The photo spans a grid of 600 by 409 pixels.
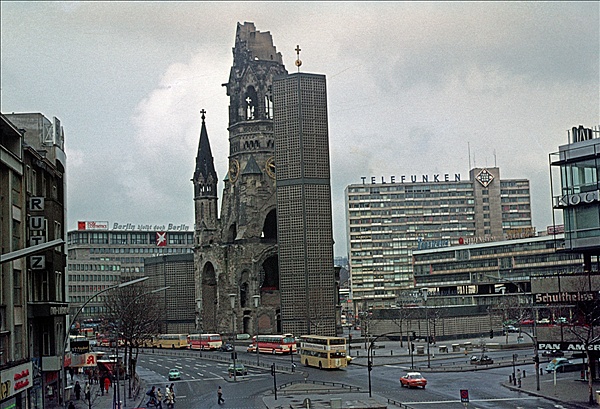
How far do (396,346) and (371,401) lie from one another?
234 feet

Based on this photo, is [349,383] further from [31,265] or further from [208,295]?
[208,295]

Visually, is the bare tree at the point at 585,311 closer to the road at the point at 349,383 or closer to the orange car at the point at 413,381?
the road at the point at 349,383

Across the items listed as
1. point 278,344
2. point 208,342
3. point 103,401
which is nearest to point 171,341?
point 208,342

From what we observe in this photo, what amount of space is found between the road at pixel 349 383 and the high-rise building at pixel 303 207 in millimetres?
27371

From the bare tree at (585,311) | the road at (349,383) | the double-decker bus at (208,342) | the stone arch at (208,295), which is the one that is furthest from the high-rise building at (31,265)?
the stone arch at (208,295)

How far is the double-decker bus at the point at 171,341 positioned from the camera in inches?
5738

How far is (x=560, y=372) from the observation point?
85.4 m

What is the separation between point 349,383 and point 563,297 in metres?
19.5

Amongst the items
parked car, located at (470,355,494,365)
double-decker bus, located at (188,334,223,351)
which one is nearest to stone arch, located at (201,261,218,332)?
double-decker bus, located at (188,334,223,351)

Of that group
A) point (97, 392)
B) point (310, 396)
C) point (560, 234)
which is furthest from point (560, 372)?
point (560, 234)

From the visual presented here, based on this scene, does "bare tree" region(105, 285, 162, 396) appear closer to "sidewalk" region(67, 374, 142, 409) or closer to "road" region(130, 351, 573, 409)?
"sidewalk" region(67, 374, 142, 409)

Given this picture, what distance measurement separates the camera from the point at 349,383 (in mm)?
81562

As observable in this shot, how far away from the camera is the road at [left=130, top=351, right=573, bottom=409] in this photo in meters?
66.0

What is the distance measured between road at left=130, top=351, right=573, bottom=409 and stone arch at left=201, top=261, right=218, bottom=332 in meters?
42.8
